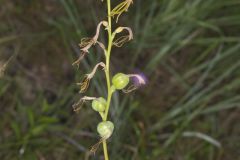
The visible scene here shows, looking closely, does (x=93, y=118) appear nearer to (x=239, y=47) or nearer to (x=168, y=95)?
(x=168, y=95)

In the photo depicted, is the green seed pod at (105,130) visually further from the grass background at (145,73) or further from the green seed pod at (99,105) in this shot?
the grass background at (145,73)

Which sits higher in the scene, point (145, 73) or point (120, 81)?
point (145, 73)

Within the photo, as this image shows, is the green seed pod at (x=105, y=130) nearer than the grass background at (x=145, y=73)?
Yes

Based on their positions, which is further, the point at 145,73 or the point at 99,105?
the point at 145,73

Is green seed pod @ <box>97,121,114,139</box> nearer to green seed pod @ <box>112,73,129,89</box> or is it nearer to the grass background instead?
green seed pod @ <box>112,73,129,89</box>

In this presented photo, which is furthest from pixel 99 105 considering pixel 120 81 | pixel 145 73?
pixel 145 73

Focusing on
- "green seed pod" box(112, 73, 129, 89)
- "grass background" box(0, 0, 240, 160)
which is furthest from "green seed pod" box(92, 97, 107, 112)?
"grass background" box(0, 0, 240, 160)

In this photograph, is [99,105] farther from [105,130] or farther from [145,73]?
[145,73]

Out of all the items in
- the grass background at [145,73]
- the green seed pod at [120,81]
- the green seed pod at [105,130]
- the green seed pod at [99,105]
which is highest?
the grass background at [145,73]

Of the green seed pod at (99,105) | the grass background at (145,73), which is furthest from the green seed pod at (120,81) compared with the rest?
the grass background at (145,73)
